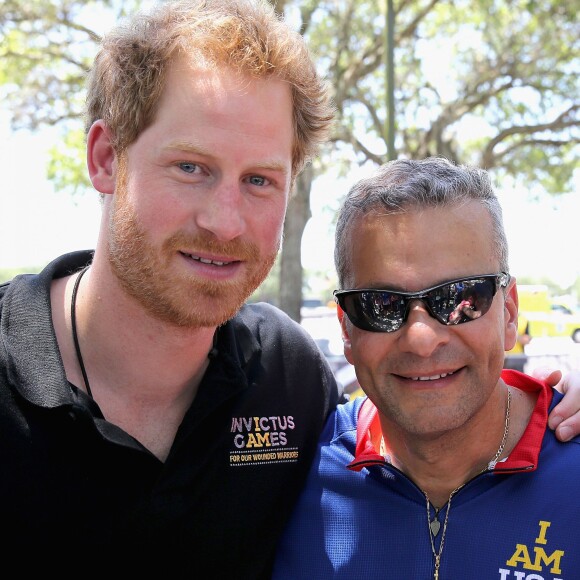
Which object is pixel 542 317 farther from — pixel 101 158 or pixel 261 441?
pixel 101 158

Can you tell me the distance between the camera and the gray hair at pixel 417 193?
236 cm

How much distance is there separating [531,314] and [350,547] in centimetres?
1180

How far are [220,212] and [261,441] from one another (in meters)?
0.87

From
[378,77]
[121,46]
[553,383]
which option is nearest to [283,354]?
[553,383]

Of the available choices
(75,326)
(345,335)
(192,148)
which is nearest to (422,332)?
(345,335)

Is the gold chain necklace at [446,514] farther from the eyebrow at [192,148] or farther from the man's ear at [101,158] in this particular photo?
the man's ear at [101,158]

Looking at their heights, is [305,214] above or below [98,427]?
above

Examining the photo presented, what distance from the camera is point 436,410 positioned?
7.60 ft

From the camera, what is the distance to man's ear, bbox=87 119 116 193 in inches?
98.8

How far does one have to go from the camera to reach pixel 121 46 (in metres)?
2.53

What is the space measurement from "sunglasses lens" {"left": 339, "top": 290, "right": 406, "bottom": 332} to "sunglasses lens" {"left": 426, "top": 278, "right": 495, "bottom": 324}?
11 cm

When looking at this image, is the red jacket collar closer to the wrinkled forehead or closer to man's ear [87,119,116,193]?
the wrinkled forehead

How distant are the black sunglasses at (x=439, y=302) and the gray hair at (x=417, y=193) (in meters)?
0.15

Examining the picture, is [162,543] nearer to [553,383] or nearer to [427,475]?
[427,475]
